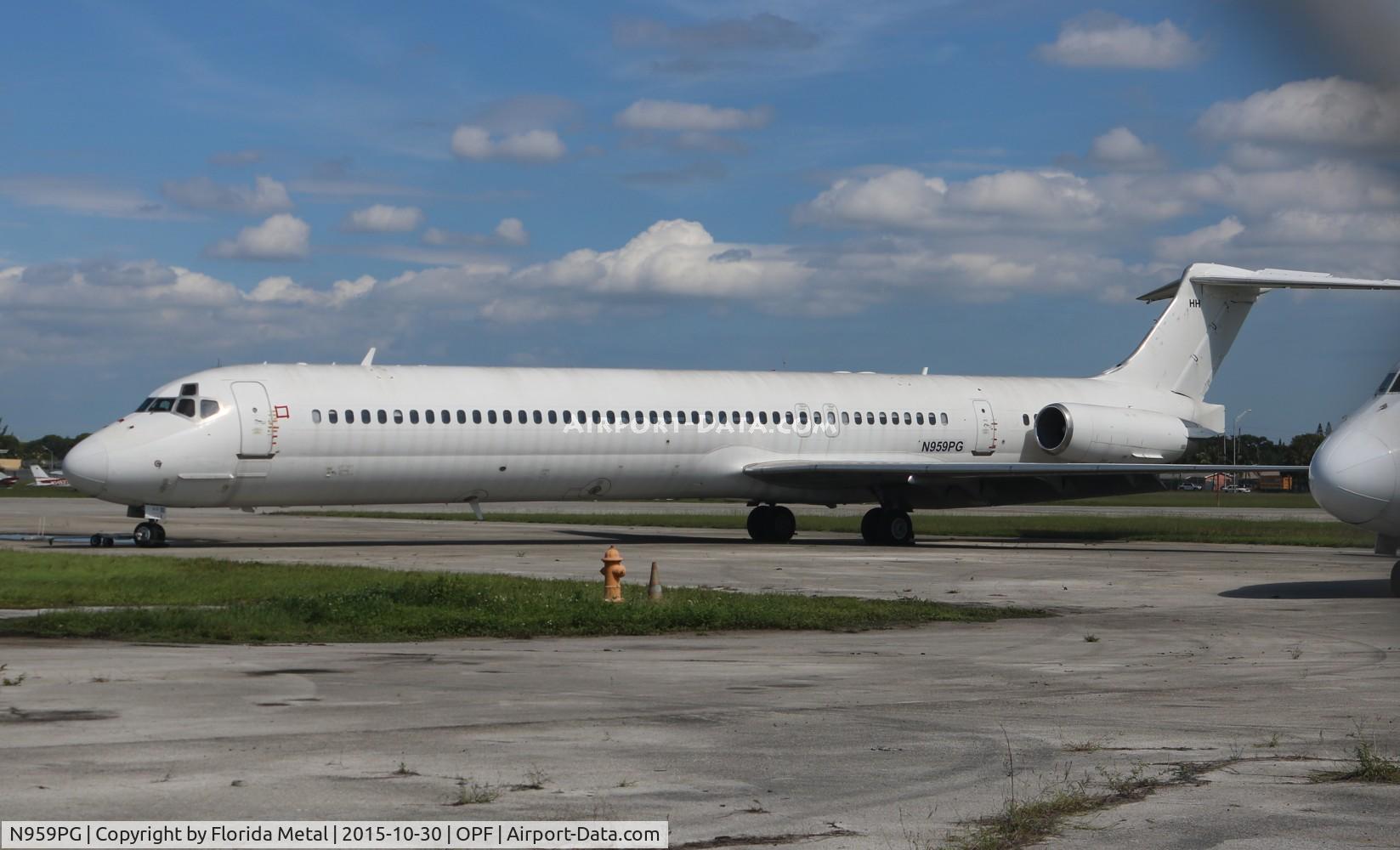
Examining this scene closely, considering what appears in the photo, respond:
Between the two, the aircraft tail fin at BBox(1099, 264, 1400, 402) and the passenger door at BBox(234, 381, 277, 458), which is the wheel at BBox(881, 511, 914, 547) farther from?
the passenger door at BBox(234, 381, 277, 458)

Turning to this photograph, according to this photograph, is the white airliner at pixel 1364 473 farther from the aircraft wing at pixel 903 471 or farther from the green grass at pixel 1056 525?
the green grass at pixel 1056 525

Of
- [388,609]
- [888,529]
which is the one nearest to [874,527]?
[888,529]

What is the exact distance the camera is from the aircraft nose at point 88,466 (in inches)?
1078

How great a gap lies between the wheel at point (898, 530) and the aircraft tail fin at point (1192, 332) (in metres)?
8.74

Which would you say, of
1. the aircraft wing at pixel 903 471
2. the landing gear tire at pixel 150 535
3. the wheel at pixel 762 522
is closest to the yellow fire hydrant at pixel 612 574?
the landing gear tire at pixel 150 535

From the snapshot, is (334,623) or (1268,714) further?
(334,623)

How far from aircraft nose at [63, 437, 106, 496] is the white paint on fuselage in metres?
0.03

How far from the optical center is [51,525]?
128 feet

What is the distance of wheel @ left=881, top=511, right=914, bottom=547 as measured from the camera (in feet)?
112

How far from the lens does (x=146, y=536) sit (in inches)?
1142

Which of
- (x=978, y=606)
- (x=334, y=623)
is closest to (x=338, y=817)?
(x=334, y=623)

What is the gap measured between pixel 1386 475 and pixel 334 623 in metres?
11.6

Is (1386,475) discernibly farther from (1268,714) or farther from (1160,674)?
(1268,714)

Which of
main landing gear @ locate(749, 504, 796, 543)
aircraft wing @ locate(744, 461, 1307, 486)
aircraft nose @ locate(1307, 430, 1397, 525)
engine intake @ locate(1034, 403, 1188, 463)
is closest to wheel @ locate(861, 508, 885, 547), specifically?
aircraft wing @ locate(744, 461, 1307, 486)
